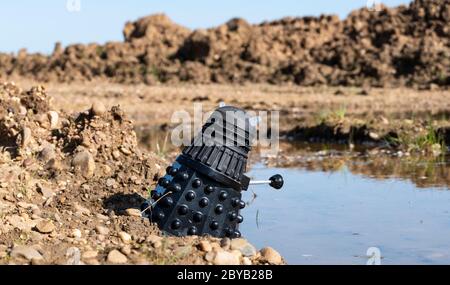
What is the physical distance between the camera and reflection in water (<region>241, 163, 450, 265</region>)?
14.7ft

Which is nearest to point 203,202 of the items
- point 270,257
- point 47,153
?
point 270,257

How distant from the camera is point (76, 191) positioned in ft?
16.3

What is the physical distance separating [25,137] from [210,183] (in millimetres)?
1755

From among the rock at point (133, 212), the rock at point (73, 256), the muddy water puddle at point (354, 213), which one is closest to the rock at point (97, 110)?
the muddy water puddle at point (354, 213)

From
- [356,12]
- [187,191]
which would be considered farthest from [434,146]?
[356,12]

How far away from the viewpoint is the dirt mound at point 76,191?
3805mm

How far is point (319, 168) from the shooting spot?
781 centimetres

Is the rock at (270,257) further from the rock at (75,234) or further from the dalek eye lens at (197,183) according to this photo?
the rock at (75,234)

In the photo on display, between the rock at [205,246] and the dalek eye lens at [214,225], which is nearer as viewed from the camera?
the rock at [205,246]

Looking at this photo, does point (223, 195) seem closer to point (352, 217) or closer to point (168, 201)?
point (168, 201)

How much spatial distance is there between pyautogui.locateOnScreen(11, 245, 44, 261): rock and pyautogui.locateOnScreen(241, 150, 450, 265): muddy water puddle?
47.0 inches

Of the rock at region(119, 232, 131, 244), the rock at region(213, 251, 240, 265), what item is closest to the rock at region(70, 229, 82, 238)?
the rock at region(119, 232, 131, 244)

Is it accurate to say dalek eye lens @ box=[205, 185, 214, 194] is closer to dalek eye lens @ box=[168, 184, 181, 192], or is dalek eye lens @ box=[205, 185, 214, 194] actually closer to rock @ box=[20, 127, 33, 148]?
dalek eye lens @ box=[168, 184, 181, 192]

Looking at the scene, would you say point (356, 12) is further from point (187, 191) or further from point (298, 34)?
point (187, 191)
